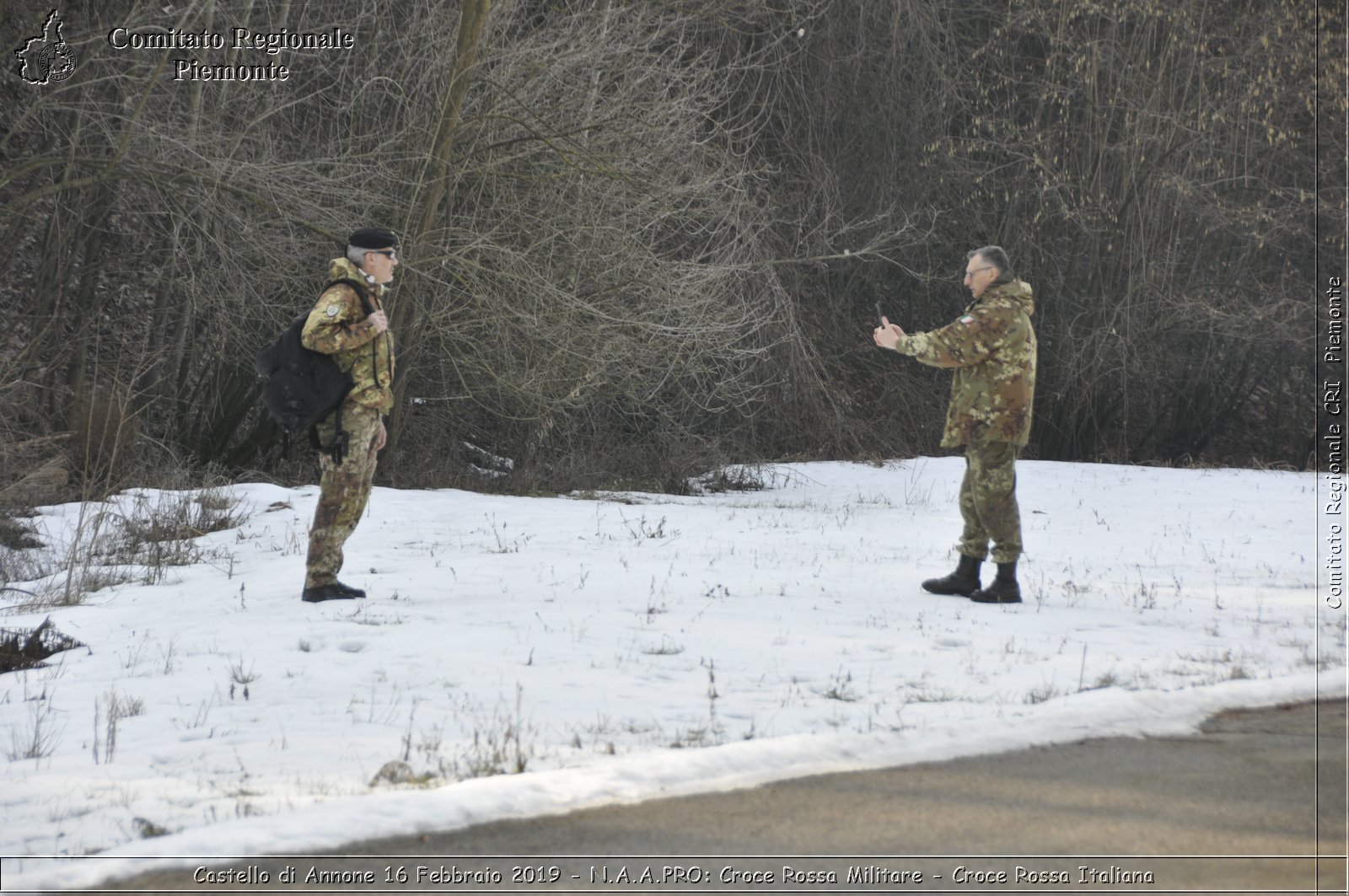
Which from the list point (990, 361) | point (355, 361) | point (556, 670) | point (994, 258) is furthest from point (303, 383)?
point (994, 258)

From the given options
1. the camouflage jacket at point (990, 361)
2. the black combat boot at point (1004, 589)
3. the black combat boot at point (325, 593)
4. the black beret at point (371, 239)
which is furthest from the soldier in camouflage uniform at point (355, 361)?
the black combat boot at point (1004, 589)

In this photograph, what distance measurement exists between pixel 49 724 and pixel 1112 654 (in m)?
4.74

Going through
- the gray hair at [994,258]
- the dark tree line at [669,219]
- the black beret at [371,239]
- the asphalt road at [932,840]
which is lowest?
the asphalt road at [932,840]

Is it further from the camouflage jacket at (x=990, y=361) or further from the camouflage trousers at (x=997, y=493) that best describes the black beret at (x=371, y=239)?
the camouflage trousers at (x=997, y=493)

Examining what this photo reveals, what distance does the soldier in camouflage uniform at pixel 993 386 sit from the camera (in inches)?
306

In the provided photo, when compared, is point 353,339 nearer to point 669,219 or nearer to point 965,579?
point 965,579

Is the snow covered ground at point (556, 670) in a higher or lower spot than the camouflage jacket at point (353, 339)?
lower

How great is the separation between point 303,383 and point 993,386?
388cm

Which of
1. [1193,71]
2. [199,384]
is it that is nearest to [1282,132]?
[1193,71]

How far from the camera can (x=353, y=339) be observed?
22.9 feet

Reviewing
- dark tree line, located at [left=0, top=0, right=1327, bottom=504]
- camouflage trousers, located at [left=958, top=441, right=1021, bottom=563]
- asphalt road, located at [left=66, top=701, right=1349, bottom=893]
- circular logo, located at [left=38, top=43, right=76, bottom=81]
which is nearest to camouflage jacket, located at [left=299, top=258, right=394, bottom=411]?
camouflage trousers, located at [left=958, top=441, right=1021, bottom=563]

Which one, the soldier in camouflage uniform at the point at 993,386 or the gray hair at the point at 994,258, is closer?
the soldier in camouflage uniform at the point at 993,386

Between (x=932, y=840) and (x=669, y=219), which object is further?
(x=669, y=219)

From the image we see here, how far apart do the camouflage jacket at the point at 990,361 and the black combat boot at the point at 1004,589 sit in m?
0.78
